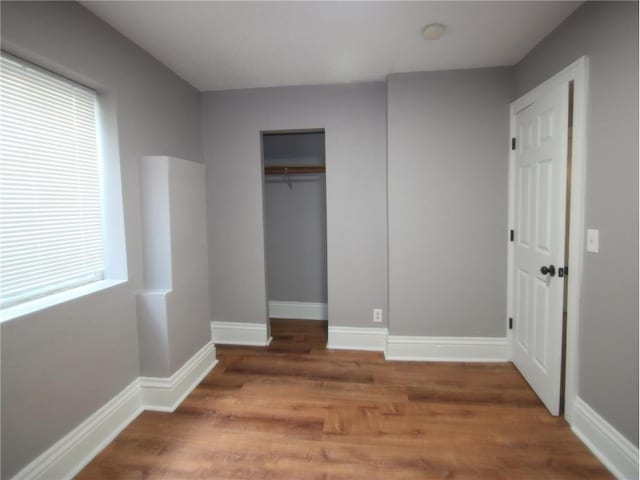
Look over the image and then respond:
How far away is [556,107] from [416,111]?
96cm

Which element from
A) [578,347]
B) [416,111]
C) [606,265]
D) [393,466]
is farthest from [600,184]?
[393,466]

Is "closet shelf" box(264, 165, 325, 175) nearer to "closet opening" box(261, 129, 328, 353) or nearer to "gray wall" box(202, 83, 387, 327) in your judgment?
"closet opening" box(261, 129, 328, 353)

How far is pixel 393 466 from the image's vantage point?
1.64m

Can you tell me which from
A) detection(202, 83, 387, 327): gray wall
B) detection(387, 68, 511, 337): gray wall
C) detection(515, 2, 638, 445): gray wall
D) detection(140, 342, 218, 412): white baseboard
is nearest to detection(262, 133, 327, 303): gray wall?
detection(202, 83, 387, 327): gray wall

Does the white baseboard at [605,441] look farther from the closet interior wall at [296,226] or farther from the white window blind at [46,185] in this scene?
the white window blind at [46,185]

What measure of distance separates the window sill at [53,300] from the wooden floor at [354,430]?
35.0 inches

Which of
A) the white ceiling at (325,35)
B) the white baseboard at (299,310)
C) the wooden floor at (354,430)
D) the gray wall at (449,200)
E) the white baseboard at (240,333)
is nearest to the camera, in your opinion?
the wooden floor at (354,430)

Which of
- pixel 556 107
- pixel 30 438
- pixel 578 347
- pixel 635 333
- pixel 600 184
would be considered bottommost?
pixel 30 438

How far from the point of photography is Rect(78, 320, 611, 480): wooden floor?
1622 mm

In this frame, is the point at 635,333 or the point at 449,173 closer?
the point at 635,333

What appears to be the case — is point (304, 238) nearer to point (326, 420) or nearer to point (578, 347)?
point (326, 420)

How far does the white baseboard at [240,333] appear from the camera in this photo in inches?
124

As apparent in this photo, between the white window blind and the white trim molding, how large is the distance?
2345 mm

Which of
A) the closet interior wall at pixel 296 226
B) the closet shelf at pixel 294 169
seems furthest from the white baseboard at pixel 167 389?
the closet shelf at pixel 294 169
